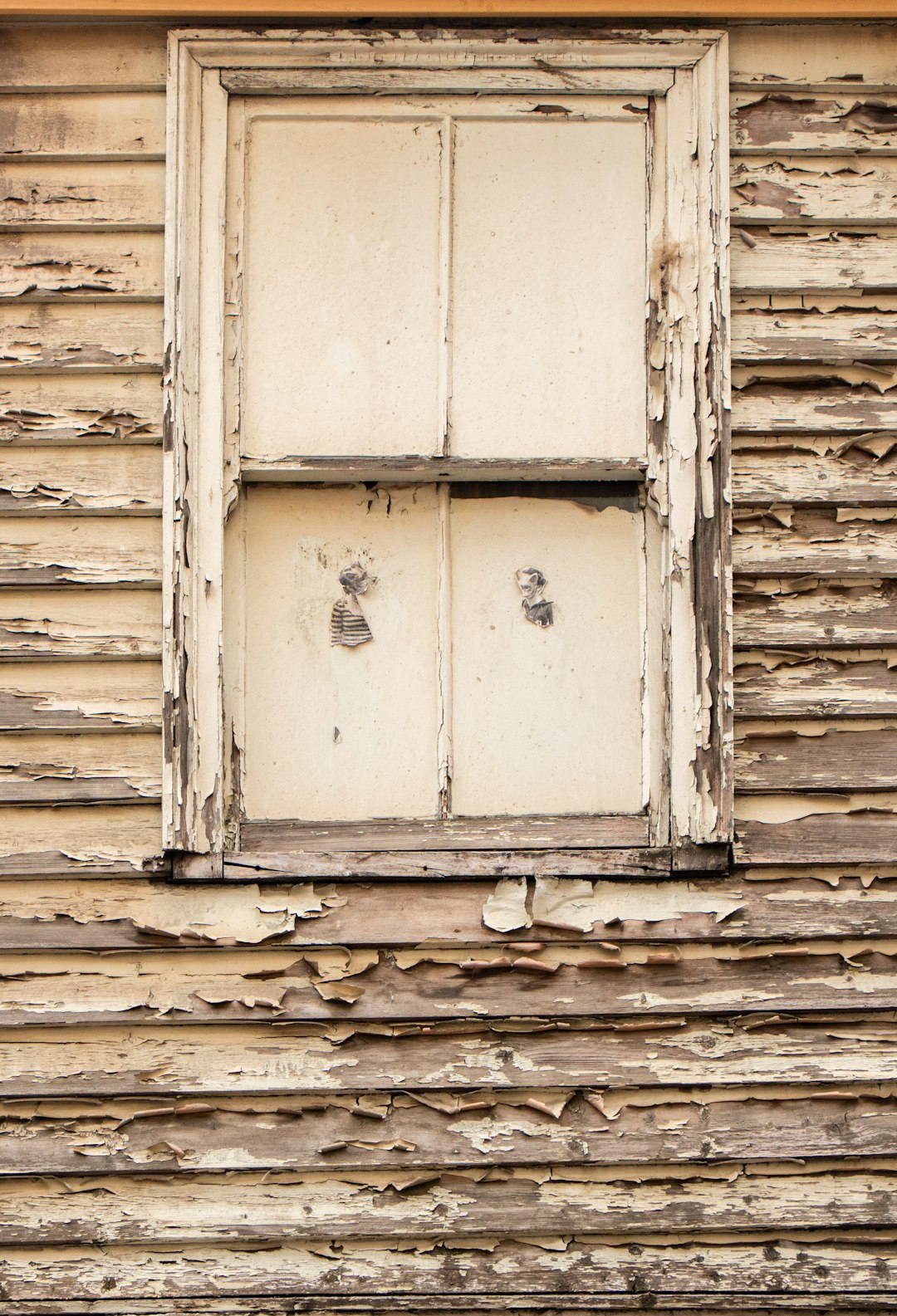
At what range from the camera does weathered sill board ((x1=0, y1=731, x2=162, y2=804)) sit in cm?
222

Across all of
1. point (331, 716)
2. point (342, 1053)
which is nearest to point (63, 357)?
point (331, 716)

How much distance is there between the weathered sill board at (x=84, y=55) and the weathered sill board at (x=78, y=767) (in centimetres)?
138

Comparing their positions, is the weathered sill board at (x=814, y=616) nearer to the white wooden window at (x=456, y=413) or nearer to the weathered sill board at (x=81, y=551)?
the white wooden window at (x=456, y=413)

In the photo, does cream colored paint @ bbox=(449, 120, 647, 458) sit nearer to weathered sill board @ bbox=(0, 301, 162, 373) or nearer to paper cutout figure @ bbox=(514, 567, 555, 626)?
paper cutout figure @ bbox=(514, 567, 555, 626)

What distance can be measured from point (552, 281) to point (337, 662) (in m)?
0.94

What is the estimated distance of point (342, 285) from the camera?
2293mm

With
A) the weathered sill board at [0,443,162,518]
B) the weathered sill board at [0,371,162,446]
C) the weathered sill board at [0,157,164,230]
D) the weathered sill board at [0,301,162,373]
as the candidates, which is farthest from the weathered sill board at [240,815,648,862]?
the weathered sill board at [0,157,164,230]

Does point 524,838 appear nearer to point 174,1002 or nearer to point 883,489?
point 174,1002

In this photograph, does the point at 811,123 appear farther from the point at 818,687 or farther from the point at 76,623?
the point at 76,623

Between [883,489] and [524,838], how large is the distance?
107cm

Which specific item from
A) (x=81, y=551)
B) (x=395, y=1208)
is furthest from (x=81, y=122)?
(x=395, y=1208)

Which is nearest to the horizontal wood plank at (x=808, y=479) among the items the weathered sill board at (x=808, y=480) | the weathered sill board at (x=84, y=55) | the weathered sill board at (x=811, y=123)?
the weathered sill board at (x=808, y=480)

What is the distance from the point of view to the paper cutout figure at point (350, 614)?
7.57ft

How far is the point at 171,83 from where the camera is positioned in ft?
7.35
